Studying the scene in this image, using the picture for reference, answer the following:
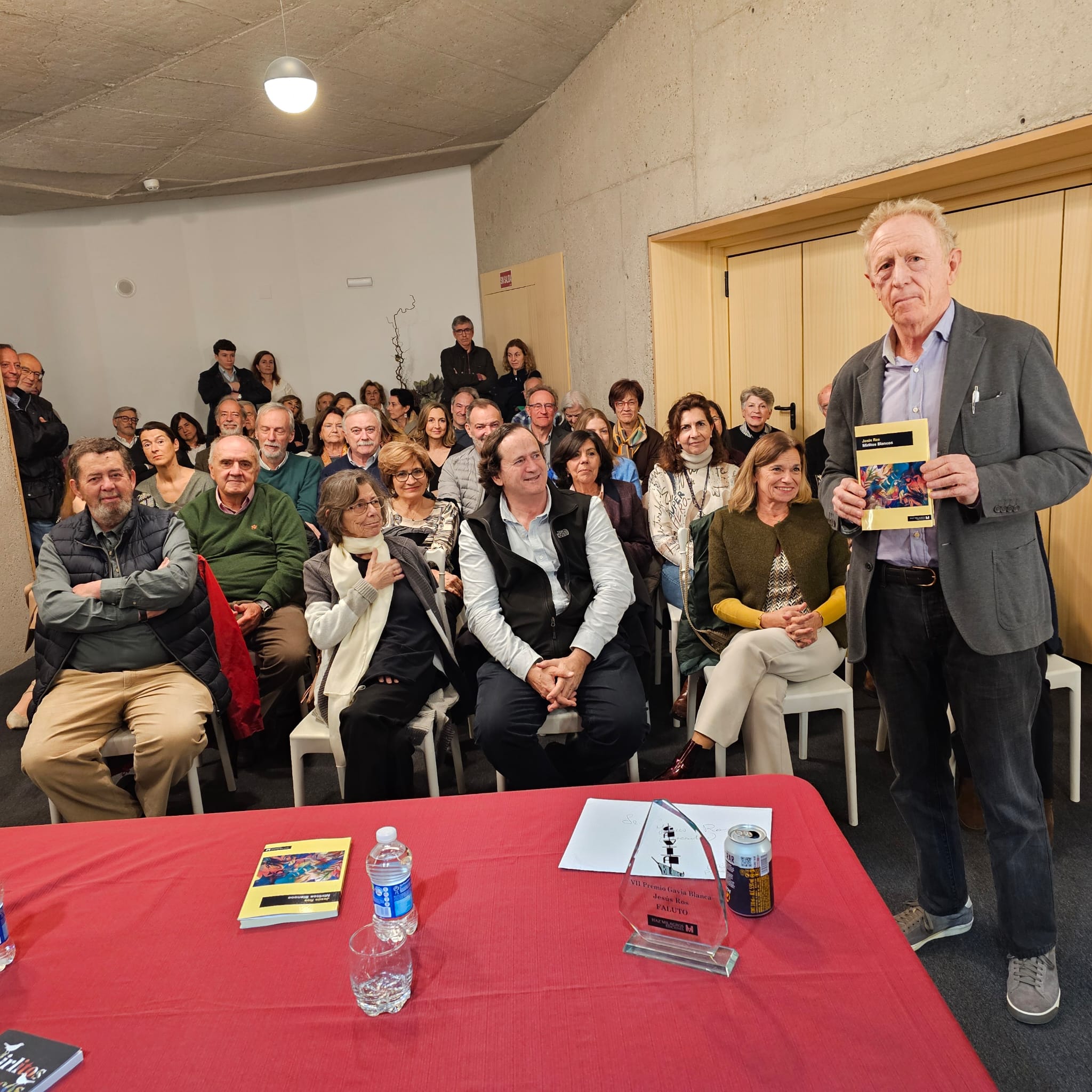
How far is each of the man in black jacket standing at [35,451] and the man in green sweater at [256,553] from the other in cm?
263

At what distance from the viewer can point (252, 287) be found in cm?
877

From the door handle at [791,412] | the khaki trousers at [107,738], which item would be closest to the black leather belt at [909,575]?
the khaki trousers at [107,738]

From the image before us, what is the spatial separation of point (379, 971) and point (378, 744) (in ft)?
4.71

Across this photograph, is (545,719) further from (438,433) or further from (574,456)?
(438,433)

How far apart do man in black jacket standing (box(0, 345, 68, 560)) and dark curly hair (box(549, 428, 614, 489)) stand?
12.1ft

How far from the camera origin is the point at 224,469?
3.44 m

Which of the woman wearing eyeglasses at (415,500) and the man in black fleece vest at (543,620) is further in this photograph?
the woman wearing eyeglasses at (415,500)

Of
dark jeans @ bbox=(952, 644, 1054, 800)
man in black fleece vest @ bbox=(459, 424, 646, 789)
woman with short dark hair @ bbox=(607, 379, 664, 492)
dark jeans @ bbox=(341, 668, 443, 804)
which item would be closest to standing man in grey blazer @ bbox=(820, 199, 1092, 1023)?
dark jeans @ bbox=(952, 644, 1054, 800)

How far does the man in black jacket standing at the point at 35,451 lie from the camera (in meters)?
5.46

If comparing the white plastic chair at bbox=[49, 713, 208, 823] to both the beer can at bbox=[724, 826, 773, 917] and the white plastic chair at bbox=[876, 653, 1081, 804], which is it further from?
the white plastic chair at bbox=[876, 653, 1081, 804]

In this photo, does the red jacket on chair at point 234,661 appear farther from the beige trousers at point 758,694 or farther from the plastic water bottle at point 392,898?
the plastic water bottle at point 392,898

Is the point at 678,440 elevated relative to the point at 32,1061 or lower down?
elevated

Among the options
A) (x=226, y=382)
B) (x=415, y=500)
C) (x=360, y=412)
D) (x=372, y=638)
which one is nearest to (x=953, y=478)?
(x=372, y=638)

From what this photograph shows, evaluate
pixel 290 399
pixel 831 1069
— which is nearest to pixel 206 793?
pixel 831 1069
